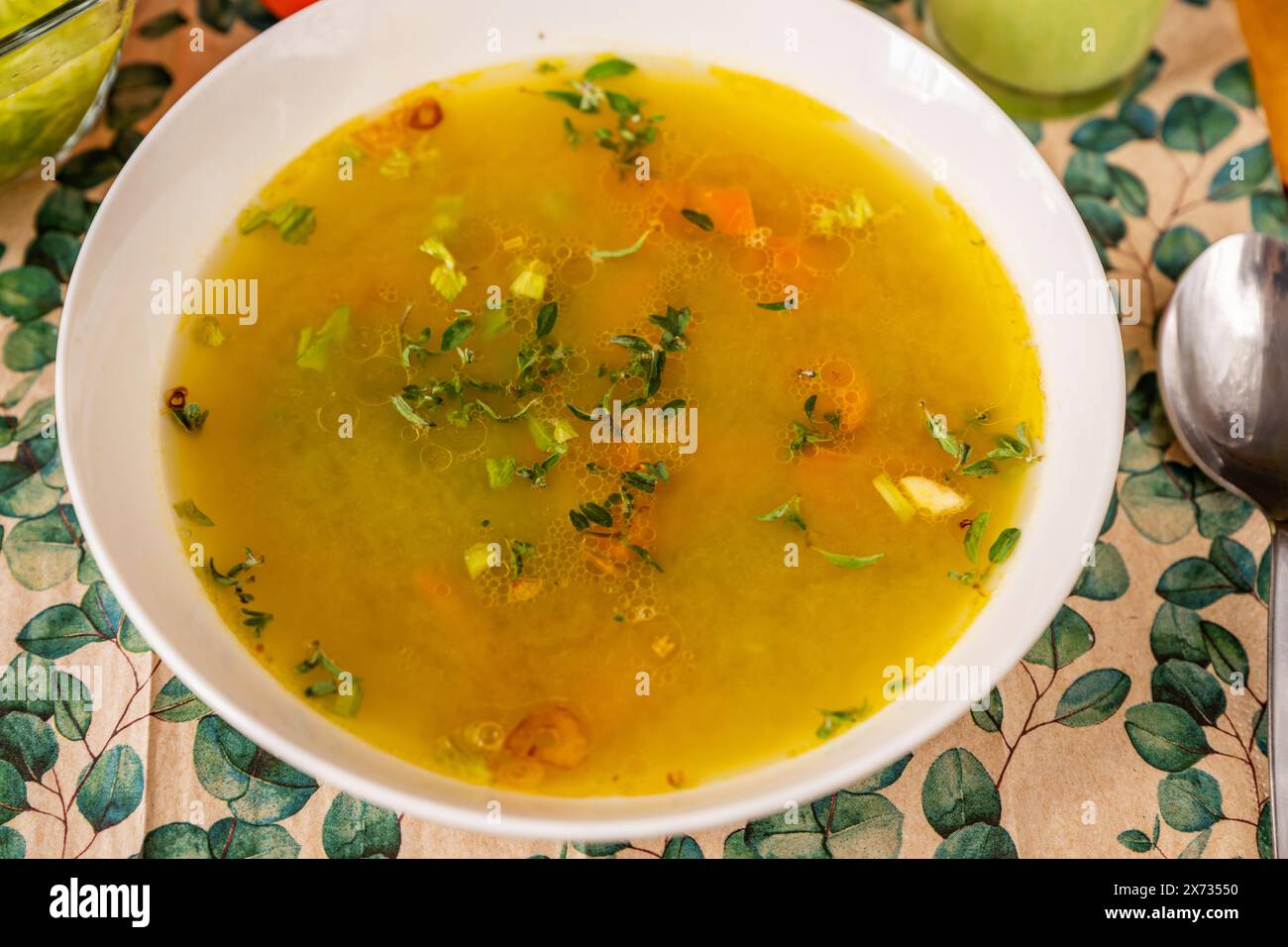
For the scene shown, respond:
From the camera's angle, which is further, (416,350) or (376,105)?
(376,105)

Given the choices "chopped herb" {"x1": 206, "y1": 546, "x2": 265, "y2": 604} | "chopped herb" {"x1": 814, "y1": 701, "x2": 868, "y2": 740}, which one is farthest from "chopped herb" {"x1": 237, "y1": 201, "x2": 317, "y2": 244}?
"chopped herb" {"x1": 814, "y1": 701, "x2": 868, "y2": 740}

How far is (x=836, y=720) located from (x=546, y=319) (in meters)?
0.68

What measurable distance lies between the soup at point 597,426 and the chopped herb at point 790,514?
0.01 metres

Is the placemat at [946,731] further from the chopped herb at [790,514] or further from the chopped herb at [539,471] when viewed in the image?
the chopped herb at [539,471]

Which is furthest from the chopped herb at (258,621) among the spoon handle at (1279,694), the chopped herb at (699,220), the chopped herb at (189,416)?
the spoon handle at (1279,694)

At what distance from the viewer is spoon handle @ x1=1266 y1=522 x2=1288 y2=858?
145 centimetres

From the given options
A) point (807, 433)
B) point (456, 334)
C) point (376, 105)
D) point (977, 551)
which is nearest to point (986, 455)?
point (977, 551)

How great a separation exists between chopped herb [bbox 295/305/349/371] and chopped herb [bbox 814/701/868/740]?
838 mm

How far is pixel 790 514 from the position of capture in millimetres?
1503

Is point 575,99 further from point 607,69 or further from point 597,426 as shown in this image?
point 597,426

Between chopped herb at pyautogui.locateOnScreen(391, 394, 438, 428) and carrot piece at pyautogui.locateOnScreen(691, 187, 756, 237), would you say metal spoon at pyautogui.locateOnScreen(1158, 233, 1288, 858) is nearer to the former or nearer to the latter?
carrot piece at pyautogui.locateOnScreen(691, 187, 756, 237)

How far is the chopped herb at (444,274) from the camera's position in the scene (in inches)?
64.1
